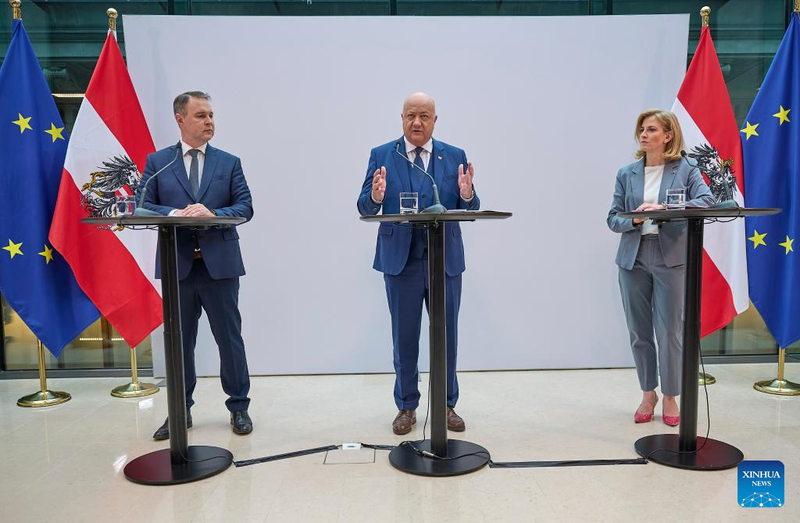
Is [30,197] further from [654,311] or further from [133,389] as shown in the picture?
[654,311]

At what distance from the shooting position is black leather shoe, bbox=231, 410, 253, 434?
3.35 meters

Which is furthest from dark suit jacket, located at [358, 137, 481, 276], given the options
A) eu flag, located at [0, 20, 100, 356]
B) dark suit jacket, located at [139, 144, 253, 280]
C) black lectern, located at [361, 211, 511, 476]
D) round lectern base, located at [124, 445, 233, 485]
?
eu flag, located at [0, 20, 100, 356]

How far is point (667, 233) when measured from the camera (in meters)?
3.20

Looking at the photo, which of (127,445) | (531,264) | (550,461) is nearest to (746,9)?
(531,264)

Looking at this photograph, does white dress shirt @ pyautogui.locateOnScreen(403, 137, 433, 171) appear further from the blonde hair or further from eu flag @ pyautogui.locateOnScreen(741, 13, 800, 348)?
eu flag @ pyautogui.locateOnScreen(741, 13, 800, 348)

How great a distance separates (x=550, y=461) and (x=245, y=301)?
2625mm

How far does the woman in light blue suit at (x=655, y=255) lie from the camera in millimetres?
3229

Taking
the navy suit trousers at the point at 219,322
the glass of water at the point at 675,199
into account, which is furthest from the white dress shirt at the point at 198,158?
the glass of water at the point at 675,199

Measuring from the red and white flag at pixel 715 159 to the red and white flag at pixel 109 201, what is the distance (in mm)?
3765

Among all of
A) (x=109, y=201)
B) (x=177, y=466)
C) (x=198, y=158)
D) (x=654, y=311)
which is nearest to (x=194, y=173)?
(x=198, y=158)

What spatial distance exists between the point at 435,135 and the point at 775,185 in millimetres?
2354

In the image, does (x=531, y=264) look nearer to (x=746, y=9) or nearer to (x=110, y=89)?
(x=746, y=9)

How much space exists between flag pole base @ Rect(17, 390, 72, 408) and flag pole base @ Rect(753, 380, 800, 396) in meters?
4.64

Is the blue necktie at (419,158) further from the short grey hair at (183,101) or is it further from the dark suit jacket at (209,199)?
the short grey hair at (183,101)
